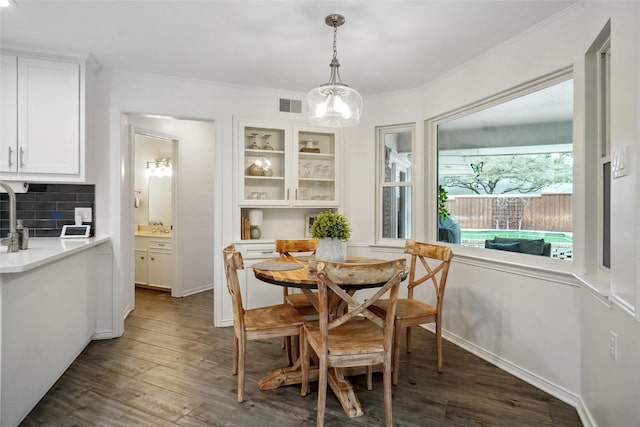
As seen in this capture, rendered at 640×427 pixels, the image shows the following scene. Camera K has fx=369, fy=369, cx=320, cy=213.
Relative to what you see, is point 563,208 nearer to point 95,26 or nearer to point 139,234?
point 95,26

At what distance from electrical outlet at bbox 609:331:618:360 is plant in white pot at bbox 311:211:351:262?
61.6 inches

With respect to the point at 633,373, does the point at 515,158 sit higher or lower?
higher

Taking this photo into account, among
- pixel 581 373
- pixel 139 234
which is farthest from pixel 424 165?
pixel 139 234

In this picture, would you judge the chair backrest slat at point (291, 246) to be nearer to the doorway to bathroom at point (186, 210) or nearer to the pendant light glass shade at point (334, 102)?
the pendant light glass shade at point (334, 102)

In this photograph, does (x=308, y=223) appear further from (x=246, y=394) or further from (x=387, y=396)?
(x=387, y=396)

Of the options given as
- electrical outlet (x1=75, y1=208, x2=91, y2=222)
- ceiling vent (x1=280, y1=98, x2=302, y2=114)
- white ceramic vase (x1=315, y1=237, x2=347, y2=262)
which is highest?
ceiling vent (x1=280, y1=98, x2=302, y2=114)

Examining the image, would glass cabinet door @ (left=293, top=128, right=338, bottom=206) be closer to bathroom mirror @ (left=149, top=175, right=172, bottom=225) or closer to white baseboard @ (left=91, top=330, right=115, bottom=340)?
white baseboard @ (left=91, top=330, right=115, bottom=340)

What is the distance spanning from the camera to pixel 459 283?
11.0ft

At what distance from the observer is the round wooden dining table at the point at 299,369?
2.22m

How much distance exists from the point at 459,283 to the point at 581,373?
1.19m

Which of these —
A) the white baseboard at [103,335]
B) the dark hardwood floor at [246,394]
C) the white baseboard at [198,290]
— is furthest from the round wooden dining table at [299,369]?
the white baseboard at [198,290]

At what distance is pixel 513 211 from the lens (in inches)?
118

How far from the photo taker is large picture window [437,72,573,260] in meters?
2.58

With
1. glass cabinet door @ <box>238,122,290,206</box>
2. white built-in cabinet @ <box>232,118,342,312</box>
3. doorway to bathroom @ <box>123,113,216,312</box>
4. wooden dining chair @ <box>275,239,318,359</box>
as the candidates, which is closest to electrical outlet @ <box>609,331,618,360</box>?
wooden dining chair @ <box>275,239,318,359</box>
